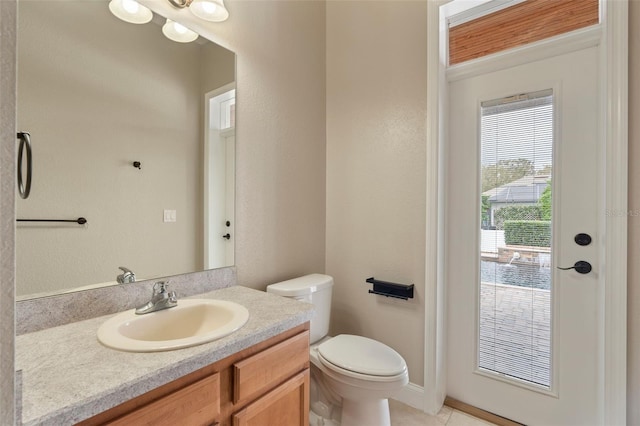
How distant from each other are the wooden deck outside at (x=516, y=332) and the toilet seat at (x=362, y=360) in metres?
0.68

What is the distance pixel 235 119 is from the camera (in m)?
1.61

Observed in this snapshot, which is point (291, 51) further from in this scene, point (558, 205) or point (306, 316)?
point (558, 205)

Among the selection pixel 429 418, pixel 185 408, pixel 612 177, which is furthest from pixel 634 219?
pixel 185 408

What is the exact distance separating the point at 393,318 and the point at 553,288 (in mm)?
886

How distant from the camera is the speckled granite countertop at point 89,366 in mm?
619

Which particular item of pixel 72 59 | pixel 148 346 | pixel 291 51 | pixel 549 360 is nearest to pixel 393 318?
pixel 549 360

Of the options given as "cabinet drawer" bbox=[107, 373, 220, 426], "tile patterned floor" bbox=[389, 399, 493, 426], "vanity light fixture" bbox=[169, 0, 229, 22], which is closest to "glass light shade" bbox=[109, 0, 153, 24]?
"vanity light fixture" bbox=[169, 0, 229, 22]

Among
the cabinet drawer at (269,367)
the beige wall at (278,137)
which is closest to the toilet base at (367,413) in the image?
the cabinet drawer at (269,367)

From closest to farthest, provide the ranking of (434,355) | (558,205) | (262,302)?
1. (262,302)
2. (558,205)
3. (434,355)

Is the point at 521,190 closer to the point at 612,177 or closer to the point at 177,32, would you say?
the point at 612,177

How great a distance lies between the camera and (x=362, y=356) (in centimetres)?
154

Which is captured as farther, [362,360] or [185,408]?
[362,360]

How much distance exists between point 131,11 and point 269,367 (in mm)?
1484

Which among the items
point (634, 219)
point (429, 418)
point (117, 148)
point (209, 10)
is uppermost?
point (209, 10)
